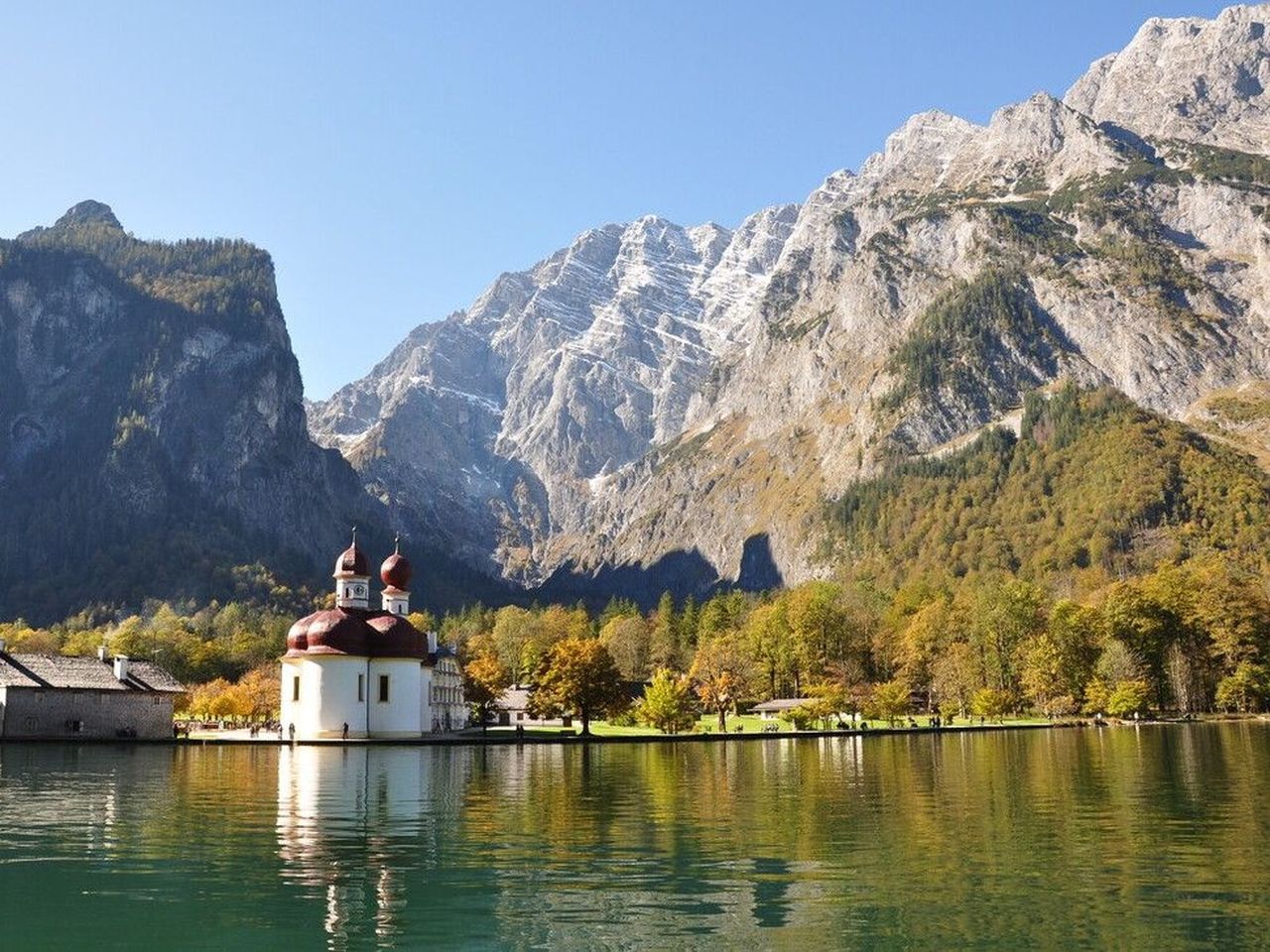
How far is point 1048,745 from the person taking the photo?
296 ft

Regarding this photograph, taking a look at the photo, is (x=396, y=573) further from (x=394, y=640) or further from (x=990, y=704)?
(x=990, y=704)

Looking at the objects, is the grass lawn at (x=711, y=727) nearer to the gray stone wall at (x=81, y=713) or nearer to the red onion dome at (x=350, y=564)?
the red onion dome at (x=350, y=564)

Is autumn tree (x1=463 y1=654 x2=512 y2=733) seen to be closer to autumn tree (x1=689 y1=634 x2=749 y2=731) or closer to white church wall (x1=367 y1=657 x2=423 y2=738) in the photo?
autumn tree (x1=689 y1=634 x2=749 y2=731)

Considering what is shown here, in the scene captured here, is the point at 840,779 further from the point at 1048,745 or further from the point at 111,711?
the point at 111,711

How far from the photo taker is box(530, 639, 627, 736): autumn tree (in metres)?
115

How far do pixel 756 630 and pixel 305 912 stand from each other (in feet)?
503

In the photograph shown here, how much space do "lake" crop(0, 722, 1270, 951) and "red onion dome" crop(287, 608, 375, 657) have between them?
172 ft

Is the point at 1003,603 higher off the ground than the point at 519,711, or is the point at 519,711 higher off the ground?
the point at 1003,603

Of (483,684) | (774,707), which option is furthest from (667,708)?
(774,707)

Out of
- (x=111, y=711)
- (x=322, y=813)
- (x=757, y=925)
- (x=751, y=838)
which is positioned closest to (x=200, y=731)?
(x=111, y=711)

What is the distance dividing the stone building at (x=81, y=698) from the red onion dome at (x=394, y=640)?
20.3 meters

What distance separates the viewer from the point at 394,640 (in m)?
117

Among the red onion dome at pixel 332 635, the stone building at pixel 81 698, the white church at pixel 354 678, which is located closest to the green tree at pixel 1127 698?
the white church at pixel 354 678

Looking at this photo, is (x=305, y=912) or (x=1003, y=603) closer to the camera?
(x=305, y=912)
